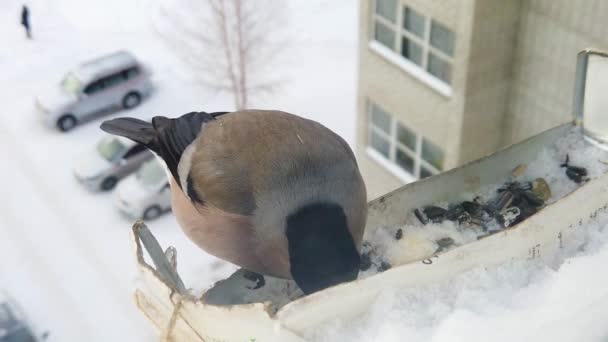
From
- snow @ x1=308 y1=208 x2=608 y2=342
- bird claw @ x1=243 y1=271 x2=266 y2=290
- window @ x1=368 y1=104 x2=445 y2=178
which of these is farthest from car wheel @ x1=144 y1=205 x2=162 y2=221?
snow @ x1=308 y1=208 x2=608 y2=342

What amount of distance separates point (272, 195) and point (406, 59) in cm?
403

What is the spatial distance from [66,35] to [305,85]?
11.7 ft

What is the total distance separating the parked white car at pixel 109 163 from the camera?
791 cm

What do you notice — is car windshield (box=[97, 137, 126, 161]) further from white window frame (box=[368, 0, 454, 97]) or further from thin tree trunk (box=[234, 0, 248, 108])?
white window frame (box=[368, 0, 454, 97])

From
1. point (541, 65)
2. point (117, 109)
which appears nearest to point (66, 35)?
point (117, 109)

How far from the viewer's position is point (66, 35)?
10344 millimetres

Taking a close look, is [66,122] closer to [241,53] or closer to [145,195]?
[145,195]

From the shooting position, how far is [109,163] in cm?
798

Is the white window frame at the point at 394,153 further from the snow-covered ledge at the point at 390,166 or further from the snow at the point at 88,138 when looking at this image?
the snow at the point at 88,138

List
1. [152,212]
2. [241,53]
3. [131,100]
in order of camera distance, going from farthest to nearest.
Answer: [131,100]
[241,53]
[152,212]

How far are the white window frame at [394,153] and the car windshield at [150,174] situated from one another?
2203 mm

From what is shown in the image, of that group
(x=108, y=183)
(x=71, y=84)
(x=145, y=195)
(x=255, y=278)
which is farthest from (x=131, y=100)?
(x=255, y=278)

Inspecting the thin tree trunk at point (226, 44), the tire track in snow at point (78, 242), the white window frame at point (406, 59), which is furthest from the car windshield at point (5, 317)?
the white window frame at point (406, 59)

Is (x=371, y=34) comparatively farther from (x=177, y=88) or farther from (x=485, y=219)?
(x=485, y=219)
